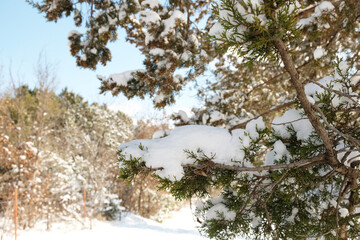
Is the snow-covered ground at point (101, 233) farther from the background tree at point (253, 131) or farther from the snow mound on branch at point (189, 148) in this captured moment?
the snow mound on branch at point (189, 148)

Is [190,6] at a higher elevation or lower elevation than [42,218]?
higher

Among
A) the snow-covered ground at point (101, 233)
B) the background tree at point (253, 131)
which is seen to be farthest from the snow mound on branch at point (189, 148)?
the snow-covered ground at point (101, 233)

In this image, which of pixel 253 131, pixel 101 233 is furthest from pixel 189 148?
pixel 101 233

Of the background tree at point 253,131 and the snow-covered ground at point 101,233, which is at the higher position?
the background tree at point 253,131

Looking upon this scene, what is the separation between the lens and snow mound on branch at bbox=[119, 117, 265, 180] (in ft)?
4.89

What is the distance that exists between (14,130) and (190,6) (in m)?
8.50

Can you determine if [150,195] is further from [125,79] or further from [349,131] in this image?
[349,131]

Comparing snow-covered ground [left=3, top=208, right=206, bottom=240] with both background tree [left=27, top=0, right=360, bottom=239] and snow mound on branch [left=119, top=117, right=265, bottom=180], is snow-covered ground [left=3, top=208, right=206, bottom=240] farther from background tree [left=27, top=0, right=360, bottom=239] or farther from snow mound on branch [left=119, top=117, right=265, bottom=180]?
snow mound on branch [left=119, top=117, right=265, bottom=180]

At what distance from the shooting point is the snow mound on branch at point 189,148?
149 centimetres

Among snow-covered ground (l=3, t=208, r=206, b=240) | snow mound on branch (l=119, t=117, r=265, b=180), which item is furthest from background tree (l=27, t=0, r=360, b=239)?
snow-covered ground (l=3, t=208, r=206, b=240)

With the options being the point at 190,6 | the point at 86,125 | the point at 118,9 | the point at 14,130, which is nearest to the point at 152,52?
the point at 118,9

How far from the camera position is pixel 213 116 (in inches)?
151

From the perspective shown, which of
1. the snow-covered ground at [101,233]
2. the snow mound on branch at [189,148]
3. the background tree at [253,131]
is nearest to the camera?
the background tree at [253,131]

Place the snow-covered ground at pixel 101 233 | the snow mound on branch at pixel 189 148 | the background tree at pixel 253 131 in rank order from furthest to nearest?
the snow-covered ground at pixel 101 233, the snow mound on branch at pixel 189 148, the background tree at pixel 253 131
